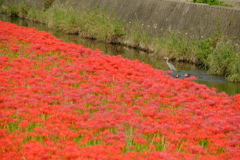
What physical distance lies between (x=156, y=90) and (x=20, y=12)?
18747mm

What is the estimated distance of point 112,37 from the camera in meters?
18.8

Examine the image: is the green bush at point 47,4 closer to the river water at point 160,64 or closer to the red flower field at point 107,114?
the river water at point 160,64

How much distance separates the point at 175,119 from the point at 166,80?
294 centimetres

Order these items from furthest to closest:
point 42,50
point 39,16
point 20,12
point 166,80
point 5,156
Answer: point 20,12, point 39,16, point 42,50, point 166,80, point 5,156

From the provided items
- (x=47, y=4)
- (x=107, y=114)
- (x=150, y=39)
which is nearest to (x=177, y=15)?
(x=150, y=39)

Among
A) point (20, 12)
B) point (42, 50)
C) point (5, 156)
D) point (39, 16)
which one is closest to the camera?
point (5, 156)

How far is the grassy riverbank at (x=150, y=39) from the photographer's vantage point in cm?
1362

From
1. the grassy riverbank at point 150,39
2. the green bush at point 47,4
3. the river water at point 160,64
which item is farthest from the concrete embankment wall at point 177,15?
the green bush at point 47,4

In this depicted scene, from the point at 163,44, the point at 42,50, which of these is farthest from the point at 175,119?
the point at 163,44

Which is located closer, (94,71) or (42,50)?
(94,71)

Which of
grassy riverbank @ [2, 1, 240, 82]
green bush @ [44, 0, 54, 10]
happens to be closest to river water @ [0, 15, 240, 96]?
grassy riverbank @ [2, 1, 240, 82]

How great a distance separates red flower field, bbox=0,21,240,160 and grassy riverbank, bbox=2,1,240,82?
12.6ft

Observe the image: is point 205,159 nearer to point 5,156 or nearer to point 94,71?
point 5,156

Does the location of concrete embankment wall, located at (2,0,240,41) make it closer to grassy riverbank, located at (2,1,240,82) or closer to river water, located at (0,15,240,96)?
grassy riverbank, located at (2,1,240,82)
